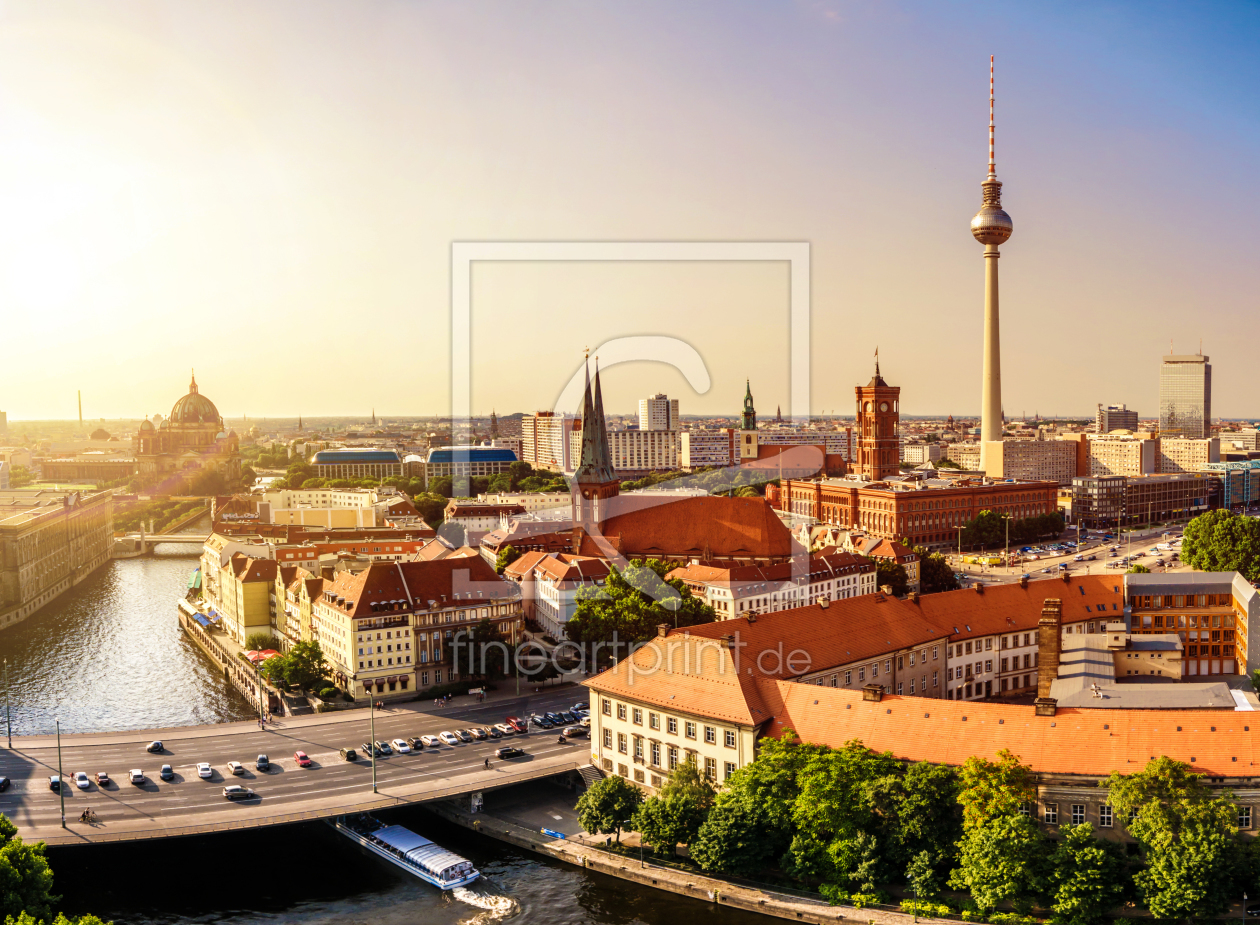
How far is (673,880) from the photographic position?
118 ft

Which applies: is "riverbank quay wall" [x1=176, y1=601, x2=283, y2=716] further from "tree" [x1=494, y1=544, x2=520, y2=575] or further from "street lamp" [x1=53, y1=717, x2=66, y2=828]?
"tree" [x1=494, y1=544, x2=520, y2=575]

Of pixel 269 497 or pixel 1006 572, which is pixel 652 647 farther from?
pixel 269 497

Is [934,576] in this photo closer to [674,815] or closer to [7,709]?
[674,815]

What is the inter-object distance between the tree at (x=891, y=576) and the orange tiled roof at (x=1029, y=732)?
4123 centimetres

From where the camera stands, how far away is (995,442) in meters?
153

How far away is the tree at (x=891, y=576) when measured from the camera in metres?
78.4

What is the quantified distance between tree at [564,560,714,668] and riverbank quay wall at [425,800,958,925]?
57.9 ft

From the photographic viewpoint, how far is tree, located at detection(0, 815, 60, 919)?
93.6 feet

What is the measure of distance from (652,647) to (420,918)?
14.5 meters

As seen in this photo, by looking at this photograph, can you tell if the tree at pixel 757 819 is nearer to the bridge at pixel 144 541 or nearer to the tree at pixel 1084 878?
the tree at pixel 1084 878

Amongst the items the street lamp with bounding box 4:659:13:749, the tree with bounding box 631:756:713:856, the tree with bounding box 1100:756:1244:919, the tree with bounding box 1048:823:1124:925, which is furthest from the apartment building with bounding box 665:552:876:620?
the street lamp with bounding box 4:659:13:749

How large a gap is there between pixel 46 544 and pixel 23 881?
82.8 m

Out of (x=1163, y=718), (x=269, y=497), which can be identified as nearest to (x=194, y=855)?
(x=1163, y=718)

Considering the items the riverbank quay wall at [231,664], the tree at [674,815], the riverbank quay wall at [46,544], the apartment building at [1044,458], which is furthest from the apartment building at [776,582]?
the apartment building at [1044,458]
